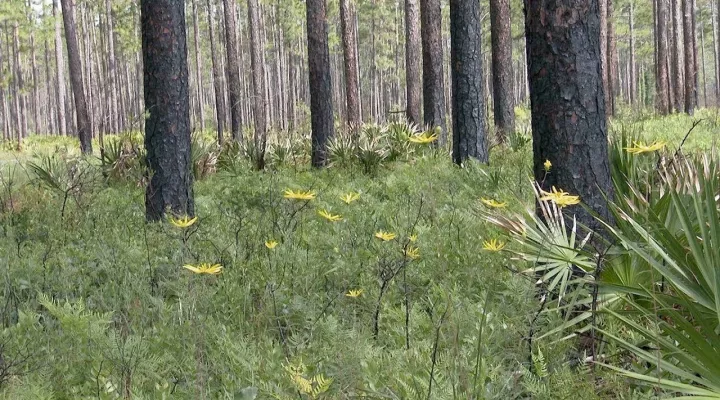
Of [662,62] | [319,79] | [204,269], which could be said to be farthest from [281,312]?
[662,62]

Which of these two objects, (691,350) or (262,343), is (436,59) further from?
(691,350)

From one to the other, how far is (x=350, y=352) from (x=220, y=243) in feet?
8.35

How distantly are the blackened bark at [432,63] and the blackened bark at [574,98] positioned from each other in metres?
8.76

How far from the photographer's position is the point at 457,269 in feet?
14.1

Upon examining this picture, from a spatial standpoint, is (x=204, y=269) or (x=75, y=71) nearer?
(x=204, y=269)

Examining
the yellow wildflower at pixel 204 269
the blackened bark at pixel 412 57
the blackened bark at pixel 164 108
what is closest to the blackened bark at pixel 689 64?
the blackened bark at pixel 412 57

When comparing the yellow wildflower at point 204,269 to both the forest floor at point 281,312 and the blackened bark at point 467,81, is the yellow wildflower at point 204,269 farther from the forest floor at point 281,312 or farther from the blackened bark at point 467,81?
the blackened bark at point 467,81

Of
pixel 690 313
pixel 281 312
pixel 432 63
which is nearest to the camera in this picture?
pixel 690 313

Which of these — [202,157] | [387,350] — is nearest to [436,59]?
[202,157]

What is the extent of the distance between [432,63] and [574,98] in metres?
9.12

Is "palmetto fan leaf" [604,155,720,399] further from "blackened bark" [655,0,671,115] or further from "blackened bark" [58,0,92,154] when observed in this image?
"blackened bark" [655,0,671,115]

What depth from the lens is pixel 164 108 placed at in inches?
264

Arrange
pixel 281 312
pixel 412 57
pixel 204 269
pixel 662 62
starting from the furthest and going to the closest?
pixel 662 62, pixel 412 57, pixel 281 312, pixel 204 269

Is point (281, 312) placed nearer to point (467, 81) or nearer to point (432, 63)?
Result: point (467, 81)
